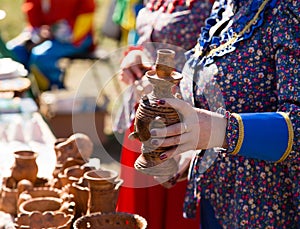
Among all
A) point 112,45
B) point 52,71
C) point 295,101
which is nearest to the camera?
point 295,101

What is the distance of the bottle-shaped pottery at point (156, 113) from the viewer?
4.33 ft

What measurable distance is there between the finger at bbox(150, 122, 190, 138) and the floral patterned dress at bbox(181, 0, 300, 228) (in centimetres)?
26

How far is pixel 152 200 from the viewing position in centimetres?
230

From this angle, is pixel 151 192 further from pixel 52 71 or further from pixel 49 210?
pixel 52 71

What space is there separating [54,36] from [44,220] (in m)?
4.10

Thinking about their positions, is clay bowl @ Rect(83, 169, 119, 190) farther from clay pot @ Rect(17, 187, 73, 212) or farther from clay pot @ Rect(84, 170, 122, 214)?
clay pot @ Rect(17, 187, 73, 212)

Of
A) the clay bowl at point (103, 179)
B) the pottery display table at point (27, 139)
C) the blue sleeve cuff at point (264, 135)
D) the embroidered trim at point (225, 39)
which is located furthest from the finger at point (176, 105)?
the pottery display table at point (27, 139)

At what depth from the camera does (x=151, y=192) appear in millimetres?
2283

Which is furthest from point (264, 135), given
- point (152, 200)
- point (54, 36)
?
point (54, 36)

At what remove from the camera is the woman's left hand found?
4.28 ft

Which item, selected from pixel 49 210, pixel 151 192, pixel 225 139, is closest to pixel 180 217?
pixel 151 192

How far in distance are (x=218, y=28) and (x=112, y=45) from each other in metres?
5.90

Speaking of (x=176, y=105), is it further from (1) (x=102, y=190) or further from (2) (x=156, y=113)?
(1) (x=102, y=190)

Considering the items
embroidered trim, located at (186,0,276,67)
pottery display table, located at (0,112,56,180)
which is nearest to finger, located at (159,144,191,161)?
embroidered trim, located at (186,0,276,67)
